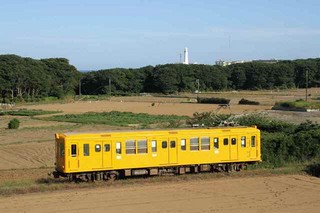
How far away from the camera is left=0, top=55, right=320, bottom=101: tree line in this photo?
13862cm

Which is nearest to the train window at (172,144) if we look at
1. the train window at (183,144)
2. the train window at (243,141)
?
the train window at (183,144)

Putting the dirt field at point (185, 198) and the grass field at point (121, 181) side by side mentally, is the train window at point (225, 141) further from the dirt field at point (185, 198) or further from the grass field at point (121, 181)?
the dirt field at point (185, 198)

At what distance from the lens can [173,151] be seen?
22.8m

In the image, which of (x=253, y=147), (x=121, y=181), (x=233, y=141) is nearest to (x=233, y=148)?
(x=233, y=141)

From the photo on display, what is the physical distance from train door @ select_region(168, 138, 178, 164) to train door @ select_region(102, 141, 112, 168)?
257 cm

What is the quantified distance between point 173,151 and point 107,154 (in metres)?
2.84

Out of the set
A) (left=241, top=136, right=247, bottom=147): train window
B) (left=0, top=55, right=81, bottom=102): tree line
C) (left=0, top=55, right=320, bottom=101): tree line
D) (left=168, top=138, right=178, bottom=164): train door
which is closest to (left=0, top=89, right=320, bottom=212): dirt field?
(left=168, top=138, right=178, bottom=164): train door

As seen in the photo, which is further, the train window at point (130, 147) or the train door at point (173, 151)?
the train door at point (173, 151)

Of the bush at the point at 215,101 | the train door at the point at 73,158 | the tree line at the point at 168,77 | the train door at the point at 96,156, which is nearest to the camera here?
the train door at the point at 73,158

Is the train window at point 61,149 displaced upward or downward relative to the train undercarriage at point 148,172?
upward

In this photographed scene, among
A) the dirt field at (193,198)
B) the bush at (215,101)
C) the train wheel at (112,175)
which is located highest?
the bush at (215,101)

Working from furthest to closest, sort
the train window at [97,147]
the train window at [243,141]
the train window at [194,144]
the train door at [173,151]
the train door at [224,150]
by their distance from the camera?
the train window at [243,141], the train door at [224,150], the train window at [194,144], the train door at [173,151], the train window at [97,147]

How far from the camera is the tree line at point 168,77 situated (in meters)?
139

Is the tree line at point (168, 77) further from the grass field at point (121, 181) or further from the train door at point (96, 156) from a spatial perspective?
the train door at point (96, 156)
